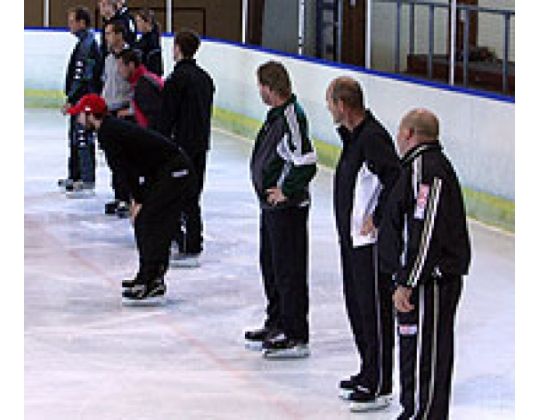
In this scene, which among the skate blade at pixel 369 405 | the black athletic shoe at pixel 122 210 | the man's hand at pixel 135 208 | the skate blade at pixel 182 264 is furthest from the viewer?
the black athletic shoe at pixel 122 210

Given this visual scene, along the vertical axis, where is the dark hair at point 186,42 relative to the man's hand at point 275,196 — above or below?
above

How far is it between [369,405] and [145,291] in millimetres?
2447

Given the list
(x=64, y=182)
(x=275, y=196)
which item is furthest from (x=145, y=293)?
(x=64, y=182)

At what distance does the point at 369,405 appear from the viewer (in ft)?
17.5

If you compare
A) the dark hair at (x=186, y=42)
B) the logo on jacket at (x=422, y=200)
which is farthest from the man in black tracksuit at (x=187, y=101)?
the logo on jacket at (x=422, y=200)

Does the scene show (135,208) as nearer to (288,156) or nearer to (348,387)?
(288,156)

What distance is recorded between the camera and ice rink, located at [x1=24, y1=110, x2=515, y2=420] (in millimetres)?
5559

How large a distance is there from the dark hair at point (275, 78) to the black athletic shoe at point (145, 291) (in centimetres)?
203

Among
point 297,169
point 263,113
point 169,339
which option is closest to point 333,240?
point 169,339

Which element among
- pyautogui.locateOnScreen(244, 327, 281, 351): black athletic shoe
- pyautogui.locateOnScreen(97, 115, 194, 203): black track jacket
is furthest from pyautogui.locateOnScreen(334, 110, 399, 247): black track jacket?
pyautogui.locateOnScreen(97, 115, 194, 203): black track jacket

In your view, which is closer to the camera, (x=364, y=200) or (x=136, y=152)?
(x=364, y=200)

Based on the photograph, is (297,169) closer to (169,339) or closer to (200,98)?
(169,339)

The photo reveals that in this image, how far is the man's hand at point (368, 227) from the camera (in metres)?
5.03

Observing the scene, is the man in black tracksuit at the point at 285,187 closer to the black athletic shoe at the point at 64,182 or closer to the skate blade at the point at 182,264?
the skate blade at the point at 182,264
